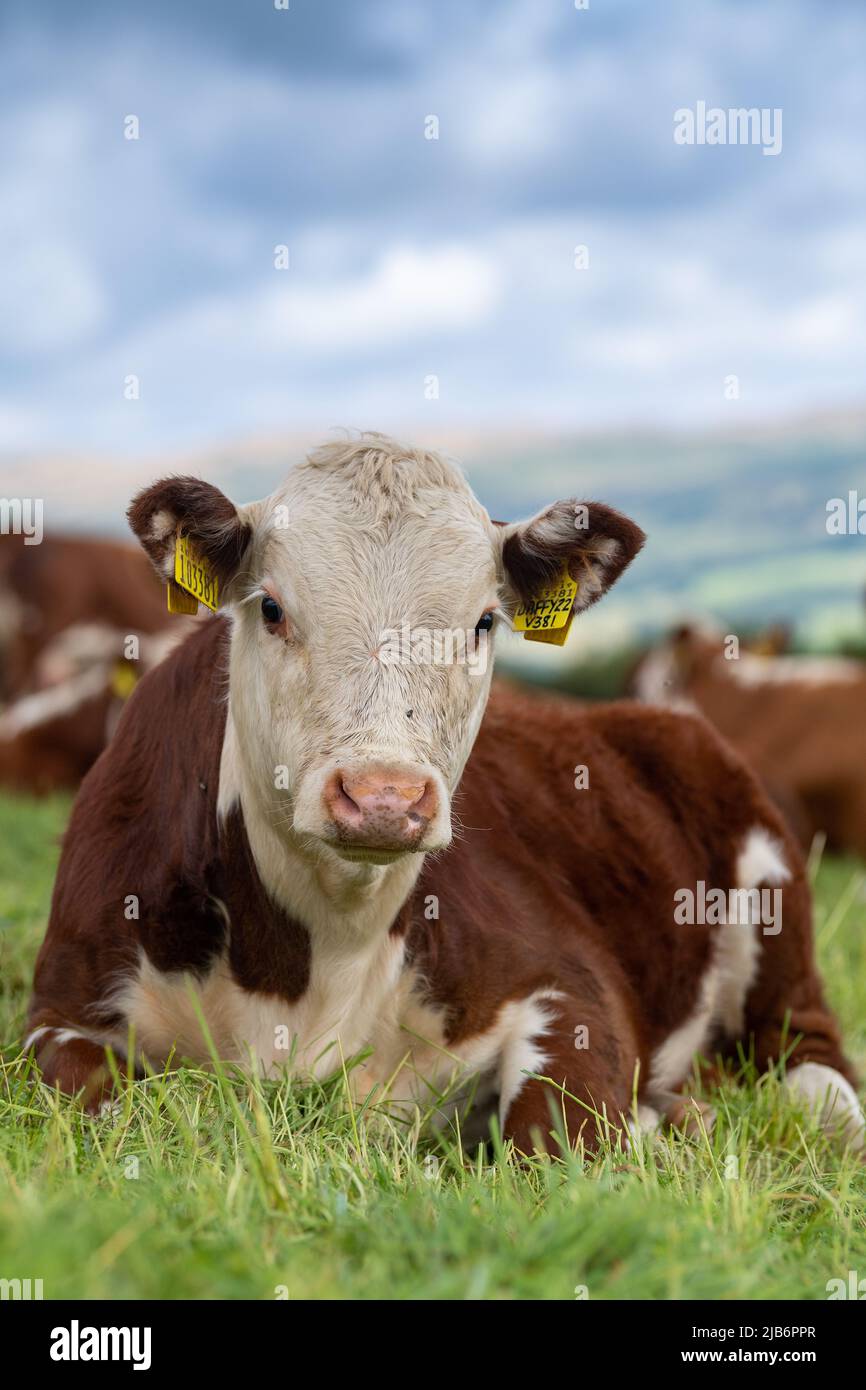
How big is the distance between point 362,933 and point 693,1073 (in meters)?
1.97

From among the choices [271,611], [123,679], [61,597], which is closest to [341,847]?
[271,611]

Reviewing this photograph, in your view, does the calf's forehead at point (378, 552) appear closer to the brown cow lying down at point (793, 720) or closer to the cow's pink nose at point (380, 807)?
the cow's pink nose at point (380, 807)

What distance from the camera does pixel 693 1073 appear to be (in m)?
5.89

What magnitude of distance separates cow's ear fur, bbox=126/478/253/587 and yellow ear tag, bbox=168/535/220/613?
0.08 ft

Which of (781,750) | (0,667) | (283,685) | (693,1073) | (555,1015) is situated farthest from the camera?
(0,667)

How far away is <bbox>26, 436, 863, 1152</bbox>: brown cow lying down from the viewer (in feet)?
13.2

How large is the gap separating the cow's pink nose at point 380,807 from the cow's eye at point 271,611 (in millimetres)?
637

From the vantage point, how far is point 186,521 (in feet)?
14.1

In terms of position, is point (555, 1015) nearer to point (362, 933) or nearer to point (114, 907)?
point (362, 933)

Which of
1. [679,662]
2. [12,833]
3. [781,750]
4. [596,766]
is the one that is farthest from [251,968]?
[679,662]

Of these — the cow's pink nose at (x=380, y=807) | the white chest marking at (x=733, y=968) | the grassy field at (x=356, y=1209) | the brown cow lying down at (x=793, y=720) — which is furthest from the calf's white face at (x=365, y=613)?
the brown cow lying down at (x=793, y=720)

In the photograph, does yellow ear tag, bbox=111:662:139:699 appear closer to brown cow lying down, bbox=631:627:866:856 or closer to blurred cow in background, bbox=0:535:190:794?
blurred cow in background, bbox=0:535:190:794

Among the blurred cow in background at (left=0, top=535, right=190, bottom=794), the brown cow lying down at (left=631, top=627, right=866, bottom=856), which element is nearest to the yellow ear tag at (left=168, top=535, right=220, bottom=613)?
the brown cow lying down at (left=631, top=627, right=866, bottom=856)

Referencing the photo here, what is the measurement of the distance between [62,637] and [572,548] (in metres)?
15.2
